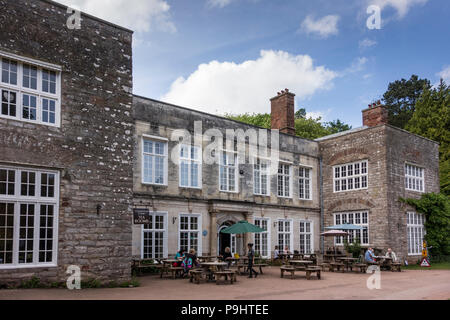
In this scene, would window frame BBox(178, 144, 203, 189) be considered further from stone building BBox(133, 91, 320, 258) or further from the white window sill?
the white window sill

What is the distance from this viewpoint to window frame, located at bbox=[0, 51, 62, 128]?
11.0 m

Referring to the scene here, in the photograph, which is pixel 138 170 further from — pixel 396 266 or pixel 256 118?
pixel 256 118

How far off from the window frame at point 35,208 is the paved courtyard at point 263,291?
0.77m

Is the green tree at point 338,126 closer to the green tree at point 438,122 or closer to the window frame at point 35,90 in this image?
the green tree at point 438,122

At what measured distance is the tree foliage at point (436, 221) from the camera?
2428 centimetres

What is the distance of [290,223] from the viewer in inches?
950

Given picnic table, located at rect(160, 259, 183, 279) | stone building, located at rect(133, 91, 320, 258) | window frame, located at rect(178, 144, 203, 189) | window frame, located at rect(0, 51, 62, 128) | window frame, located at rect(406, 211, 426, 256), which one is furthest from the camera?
window frame, located at rect(406, 211, 426, 256)

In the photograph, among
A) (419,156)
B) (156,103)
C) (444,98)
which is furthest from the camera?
(444,98)

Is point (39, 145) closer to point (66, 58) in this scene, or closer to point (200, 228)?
point (66, 58)

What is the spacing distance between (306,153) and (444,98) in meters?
18.2

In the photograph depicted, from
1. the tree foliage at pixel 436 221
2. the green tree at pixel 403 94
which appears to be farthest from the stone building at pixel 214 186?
the green tree at pixel 403 94

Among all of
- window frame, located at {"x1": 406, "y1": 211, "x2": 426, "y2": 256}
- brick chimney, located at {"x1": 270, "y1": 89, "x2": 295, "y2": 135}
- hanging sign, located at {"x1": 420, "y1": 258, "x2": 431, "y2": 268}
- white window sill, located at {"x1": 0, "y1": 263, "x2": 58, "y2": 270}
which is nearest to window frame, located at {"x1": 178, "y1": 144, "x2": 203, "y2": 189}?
brick chimney, located at {"x1": 270, "y1": 89, "x2": 295, "y2": 135}

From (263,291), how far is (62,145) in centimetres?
693

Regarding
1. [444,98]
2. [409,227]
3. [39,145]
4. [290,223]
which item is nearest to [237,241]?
[290,223]
